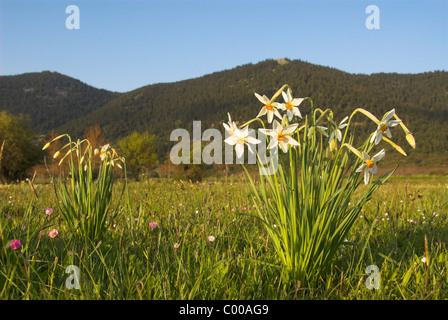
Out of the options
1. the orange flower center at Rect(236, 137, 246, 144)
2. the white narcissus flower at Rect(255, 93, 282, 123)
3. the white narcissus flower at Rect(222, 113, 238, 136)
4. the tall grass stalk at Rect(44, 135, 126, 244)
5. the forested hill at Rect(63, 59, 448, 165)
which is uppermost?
the forested hill at Rect(63, 59, 448, 165)

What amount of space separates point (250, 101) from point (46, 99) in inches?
5157

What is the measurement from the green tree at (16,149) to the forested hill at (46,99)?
123 metres

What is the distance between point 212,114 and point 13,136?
9577 centimetres

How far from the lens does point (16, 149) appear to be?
119 feet

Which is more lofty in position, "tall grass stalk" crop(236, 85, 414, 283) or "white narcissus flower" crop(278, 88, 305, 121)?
"white narcissus flower" crop(278, 88, 305, 121)

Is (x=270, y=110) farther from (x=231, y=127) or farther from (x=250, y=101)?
(x=250, y=101)

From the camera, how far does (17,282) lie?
214 centimetres

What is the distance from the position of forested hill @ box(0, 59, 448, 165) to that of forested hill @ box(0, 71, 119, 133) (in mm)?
570

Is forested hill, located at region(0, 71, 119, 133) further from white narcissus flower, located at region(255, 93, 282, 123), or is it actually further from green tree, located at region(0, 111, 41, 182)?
white narcissus flower, located at region(255, 93, 282, 123)

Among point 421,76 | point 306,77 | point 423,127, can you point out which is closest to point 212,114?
point 306,77

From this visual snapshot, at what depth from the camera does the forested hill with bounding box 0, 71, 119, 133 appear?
519ft

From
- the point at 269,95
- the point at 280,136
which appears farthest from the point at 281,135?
the point at 269,95

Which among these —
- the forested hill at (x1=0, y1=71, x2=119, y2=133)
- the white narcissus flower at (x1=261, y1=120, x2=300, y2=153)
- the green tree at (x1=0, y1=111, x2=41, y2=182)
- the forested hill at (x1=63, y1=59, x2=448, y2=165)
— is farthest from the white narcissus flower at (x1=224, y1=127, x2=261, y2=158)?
the forested hill at (x1=0, y1=71, x2=119, y2=133)
